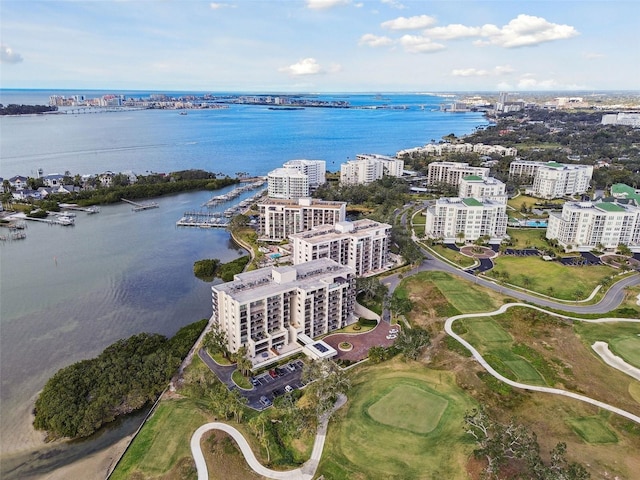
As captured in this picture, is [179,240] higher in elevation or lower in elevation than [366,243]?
lower

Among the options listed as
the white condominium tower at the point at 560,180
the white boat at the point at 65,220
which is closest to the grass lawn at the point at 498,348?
the white condominium tower at the point at 560,180

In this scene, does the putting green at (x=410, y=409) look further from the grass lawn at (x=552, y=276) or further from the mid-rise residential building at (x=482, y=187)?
the mid-rise residential building at (x=482, y=187)

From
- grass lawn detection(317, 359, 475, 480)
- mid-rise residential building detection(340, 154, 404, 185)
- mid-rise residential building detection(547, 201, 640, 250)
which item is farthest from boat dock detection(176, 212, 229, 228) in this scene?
mid-rise residential building detection(547, 201, 640, 250)

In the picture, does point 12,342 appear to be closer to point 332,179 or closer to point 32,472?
point 32,472

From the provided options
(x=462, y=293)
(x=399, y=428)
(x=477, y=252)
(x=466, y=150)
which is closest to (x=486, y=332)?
(x=462, y=293)

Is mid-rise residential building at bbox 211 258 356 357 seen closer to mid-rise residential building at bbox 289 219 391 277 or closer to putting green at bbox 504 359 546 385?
mid-rise residential building at bbox 289 219 391 277

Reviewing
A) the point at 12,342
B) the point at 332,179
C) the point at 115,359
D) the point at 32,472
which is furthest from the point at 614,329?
the point at 332,179

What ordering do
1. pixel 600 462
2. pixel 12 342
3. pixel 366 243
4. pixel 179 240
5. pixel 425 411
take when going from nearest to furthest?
1. pixel 600 462
2. pixel 425 411
3. pixel 12 342
4. pixel 366 243
5. pixel 179 240
